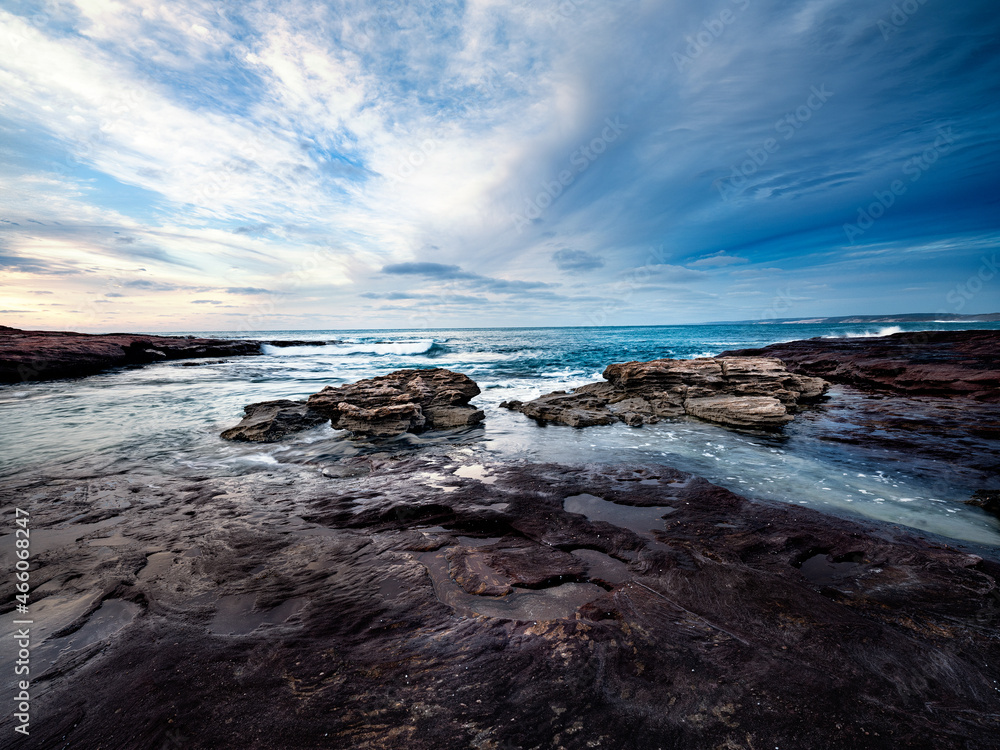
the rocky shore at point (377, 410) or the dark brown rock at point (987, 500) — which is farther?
the rocky shore at point (377, 410)

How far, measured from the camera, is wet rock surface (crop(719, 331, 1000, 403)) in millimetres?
10992

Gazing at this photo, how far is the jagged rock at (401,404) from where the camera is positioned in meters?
9.04

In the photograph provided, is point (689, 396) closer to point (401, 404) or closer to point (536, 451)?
point (536, 451)

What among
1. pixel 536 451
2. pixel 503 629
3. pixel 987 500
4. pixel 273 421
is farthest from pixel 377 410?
pixel 987 500

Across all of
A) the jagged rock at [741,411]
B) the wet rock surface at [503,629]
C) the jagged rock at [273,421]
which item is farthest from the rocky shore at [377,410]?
the jagged rock at [741,411]

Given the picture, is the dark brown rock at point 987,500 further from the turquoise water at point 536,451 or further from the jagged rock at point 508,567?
the jagged rock at point 508,567

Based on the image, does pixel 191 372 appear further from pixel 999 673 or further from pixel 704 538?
pixel 999 673

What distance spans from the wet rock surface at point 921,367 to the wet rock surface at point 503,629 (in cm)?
1178

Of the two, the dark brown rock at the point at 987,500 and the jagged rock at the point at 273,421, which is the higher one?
the jagged rock at the point at 273,421

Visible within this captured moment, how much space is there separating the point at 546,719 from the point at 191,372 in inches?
1025

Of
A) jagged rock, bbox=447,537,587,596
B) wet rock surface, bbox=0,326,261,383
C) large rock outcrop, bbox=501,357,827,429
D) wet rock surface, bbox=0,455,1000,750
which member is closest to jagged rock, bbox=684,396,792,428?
large rock outcrop, bbox=501,357,827,429

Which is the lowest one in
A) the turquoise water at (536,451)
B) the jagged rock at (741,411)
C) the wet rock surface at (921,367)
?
the turquoise water at (536,451)

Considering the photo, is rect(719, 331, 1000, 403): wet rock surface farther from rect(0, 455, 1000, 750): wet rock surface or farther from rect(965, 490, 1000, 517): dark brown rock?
rect(0, 455, 1000, 750): wet rock surface

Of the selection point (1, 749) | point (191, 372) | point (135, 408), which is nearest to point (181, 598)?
point (1, 749)
